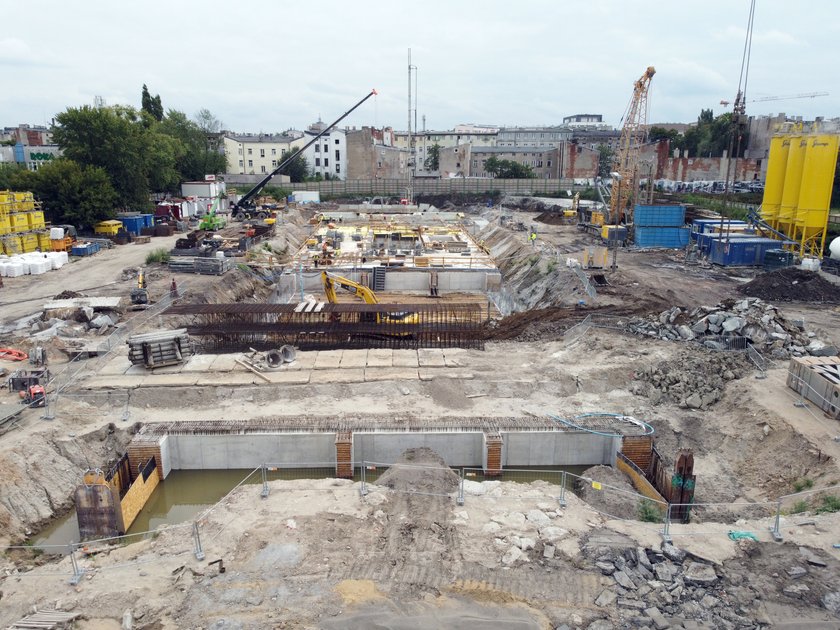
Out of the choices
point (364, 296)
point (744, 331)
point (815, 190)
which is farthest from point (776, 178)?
point (364, 296)

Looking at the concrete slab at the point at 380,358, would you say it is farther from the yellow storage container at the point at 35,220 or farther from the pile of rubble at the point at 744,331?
the yellow storage container at the point at 35,220

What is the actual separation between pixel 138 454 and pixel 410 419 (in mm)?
7167

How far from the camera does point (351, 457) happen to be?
15.6m

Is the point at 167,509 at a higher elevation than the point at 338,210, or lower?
lower

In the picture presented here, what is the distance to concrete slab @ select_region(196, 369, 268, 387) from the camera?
61.5ft

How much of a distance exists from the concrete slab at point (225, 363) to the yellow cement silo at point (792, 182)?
3278cm

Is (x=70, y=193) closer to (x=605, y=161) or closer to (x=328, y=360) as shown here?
(x=328, y=360)

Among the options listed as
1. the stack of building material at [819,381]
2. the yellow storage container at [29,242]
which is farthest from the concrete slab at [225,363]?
the yellow storage container at [29,242]

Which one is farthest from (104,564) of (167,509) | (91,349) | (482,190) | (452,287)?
(482,190)

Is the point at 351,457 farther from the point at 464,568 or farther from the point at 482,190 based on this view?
the point at 482,190

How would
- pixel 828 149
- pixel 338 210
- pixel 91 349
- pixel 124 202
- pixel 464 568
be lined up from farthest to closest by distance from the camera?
pixel 338 210 < pixel 124 202 < pixel 828 149 < pixel 91 349 < pixel 464 568

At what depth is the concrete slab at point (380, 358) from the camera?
66.7 feet

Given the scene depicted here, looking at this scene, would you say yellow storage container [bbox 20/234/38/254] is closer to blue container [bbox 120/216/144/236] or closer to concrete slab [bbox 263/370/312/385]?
blue container [bbox 120/216/144/236]

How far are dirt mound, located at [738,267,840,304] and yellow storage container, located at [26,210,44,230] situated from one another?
4181 cm
